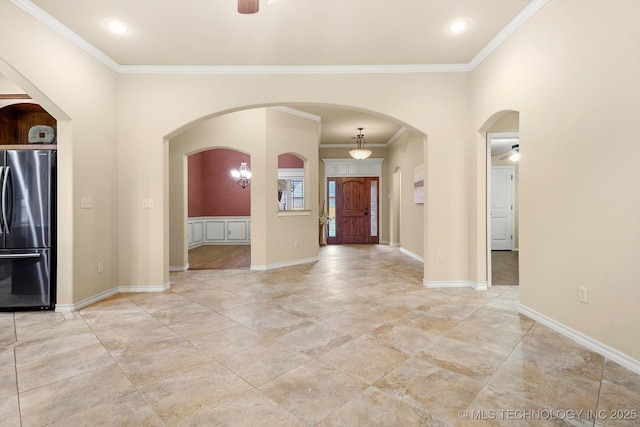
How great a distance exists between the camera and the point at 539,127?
2.86 m

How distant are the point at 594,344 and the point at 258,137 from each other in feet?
16.8

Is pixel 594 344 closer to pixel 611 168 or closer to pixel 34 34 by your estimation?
pixel 611 168

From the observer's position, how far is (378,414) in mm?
1629

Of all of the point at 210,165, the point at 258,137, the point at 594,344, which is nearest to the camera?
the point at 594,344

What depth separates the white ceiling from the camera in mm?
2885

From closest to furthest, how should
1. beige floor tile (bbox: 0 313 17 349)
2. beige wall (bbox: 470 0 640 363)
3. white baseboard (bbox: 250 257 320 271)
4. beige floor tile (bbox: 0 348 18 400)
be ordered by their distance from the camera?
beige floor tile (bbox: 0 348 18 400), beige wall (bbox: 470 0 640 363), beige floor tile (bbox: 0 313 17 349), white baseboard (bbox: 250 257 320 271)

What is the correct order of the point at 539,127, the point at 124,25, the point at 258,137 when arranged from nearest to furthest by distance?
the point at 539,127
the point at 124,25
the point at 258,137

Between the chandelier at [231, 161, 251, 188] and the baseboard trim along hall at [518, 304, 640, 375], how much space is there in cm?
765

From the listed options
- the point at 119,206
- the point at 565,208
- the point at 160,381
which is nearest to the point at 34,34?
the point at 119,206

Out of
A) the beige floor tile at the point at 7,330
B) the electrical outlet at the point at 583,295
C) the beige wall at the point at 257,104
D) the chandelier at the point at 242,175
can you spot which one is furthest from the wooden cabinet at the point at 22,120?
the electrical outlet at the point at 583,295

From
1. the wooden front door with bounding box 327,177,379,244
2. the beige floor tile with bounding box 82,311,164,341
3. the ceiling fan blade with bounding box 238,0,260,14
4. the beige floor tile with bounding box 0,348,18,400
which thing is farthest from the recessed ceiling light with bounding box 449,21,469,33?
the wooden front door with bounding box 327,177,379,244

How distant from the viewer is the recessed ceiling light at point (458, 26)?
3.17 metres

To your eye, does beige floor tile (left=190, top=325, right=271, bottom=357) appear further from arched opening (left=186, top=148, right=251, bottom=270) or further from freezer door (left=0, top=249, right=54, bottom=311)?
arched opening (left=186, top=148, right=251, bottom=270)

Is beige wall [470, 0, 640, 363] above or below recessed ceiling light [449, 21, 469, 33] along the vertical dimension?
below
